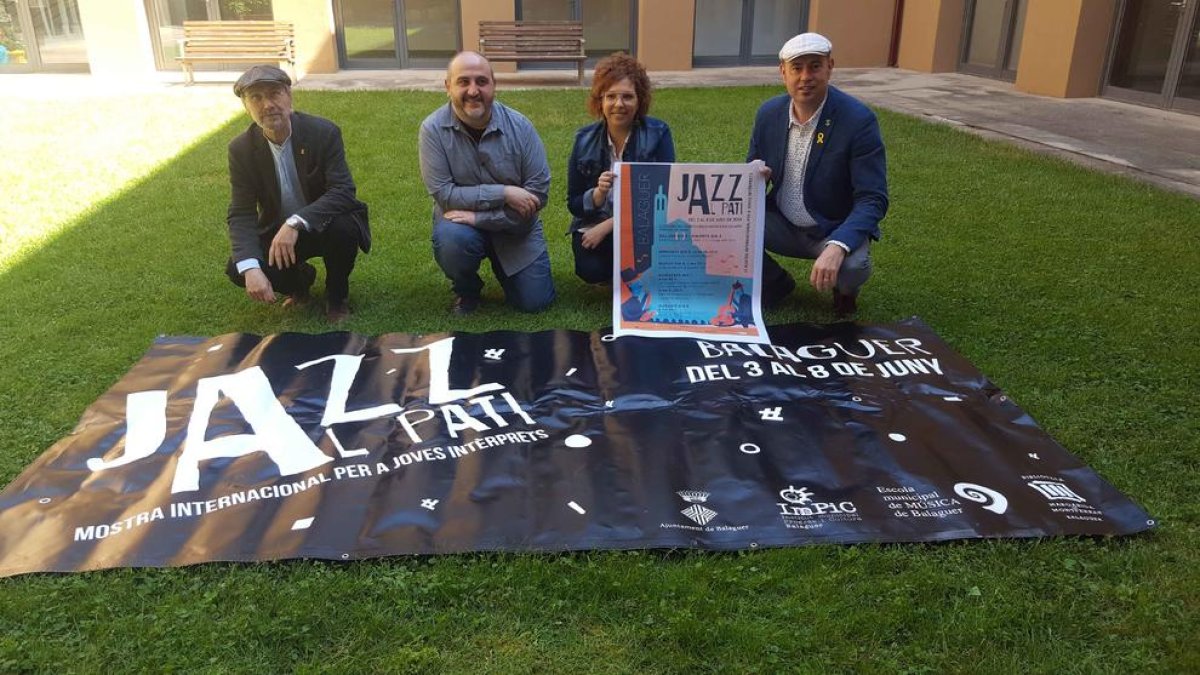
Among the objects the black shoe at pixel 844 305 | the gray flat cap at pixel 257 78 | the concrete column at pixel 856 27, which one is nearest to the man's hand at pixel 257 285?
the gray flat cap at pixel 257 78

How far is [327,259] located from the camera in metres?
4.17

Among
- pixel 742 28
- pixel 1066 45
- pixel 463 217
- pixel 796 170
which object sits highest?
pixel 742 28

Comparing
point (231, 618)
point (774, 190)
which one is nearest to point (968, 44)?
point (774, 190)

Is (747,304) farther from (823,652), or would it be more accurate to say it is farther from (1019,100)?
(1019,100)

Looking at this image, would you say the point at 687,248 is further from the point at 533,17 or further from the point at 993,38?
the point at 993,38

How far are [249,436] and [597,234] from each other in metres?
1.85

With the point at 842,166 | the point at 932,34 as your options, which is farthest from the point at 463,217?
the point at 932,34

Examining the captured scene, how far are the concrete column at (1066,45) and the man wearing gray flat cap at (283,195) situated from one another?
361 inches

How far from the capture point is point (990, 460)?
2881 millimetres

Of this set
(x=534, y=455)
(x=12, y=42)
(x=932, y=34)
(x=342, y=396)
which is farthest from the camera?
(x=12, y=42)

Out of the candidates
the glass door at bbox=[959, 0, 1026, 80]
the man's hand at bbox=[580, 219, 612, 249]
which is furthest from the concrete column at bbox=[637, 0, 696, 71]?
the man's hand at bbox=[580, 219, 612, 249]

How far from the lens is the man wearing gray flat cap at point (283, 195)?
3812mm

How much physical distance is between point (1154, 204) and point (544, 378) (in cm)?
480

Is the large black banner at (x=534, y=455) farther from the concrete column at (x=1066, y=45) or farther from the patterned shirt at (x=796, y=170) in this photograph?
the concrete column at (x=1066, y=45)
